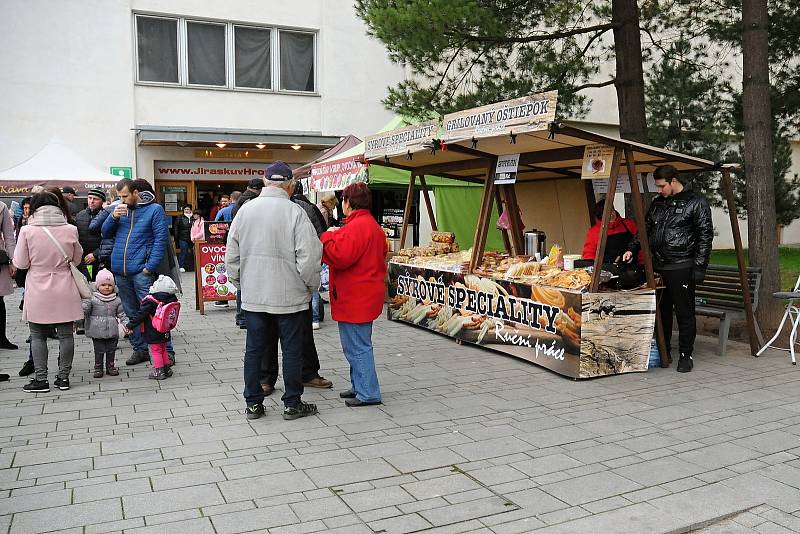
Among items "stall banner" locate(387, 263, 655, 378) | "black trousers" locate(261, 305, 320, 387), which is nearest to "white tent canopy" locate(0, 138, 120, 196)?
"stall banner" locate(387, 263, 655, 378)

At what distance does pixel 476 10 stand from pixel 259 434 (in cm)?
578

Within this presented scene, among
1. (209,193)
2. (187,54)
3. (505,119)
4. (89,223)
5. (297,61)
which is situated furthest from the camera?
(209,193)

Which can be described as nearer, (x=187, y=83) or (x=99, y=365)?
(x=99, y=365)

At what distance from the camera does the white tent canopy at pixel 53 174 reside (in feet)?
43.2

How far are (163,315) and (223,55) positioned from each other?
12.7 m

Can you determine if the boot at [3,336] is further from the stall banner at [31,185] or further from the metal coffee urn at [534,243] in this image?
the metal coffee urn at [534,243]

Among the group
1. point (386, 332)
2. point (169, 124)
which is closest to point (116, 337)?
point (386, 332)

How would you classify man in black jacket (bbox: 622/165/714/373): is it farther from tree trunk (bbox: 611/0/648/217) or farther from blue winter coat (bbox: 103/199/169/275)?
blue winter coat (bbox: 103/199/169/275)

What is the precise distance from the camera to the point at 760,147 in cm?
799

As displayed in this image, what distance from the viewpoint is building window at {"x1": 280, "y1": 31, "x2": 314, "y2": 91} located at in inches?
701

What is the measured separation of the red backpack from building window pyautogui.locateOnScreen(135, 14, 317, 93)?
1184cm

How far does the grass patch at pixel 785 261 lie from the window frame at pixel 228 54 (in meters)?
11.6

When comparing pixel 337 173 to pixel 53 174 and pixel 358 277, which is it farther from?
pixel 358 277

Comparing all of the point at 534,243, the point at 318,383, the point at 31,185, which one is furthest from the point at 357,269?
the point at 31,185
